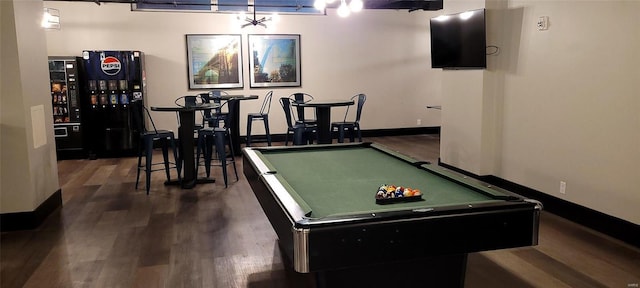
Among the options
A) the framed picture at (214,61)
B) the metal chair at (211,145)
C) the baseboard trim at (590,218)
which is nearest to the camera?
the baseboard trim at (590,218)

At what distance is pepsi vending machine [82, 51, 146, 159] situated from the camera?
8133mm

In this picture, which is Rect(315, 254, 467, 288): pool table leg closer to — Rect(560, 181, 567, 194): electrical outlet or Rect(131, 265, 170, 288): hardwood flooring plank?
Rect(131, 265, 170, 288): hardwood flooring plank

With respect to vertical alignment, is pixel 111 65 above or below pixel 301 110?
above

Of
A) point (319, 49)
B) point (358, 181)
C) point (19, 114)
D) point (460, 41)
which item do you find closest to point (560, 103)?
point (460, 41)

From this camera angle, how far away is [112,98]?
8250 mm

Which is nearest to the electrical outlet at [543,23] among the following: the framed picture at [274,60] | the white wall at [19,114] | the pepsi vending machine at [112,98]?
the white wall at [19,114]

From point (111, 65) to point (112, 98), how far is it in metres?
0.55

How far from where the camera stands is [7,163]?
14.8 ft

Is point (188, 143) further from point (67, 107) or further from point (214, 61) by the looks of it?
point (214, 61)

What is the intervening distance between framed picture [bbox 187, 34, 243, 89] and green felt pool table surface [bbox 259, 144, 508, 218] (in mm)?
5444

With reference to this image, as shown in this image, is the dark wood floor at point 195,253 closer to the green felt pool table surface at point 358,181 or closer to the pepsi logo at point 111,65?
the green felt pool table surface at point 358,181

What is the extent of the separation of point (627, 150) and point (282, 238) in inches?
122

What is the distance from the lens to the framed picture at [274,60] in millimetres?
9422

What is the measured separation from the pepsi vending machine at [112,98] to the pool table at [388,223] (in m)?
5.79
